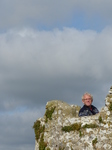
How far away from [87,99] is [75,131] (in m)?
1.89

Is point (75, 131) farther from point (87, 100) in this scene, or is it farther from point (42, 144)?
point (42, 144)

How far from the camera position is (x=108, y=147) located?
20547mm

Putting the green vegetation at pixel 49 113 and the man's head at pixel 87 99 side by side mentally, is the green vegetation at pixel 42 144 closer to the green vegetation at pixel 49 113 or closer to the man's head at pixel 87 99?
the green vegetation at pixel 49 113

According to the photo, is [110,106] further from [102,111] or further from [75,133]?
[75,133]

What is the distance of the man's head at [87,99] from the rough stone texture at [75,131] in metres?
0.97

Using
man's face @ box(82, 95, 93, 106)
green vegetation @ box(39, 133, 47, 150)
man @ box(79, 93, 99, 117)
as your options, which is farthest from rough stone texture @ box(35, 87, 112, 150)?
man's face @ box(82, 95, 93, 106)

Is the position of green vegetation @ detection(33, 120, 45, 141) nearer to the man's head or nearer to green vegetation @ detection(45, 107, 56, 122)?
green vegetation @ detection(45, 107, 56, 122)

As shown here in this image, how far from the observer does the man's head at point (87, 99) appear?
72.4 ft

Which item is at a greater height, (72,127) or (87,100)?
(87,100)

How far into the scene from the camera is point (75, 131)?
21.6 meters

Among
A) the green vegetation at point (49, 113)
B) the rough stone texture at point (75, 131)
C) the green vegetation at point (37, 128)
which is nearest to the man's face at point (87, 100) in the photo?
the rough stone texture at point (75, 131)

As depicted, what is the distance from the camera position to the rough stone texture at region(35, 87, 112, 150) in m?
20.8

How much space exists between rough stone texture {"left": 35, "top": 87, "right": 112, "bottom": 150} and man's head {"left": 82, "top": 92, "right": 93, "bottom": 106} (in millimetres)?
973

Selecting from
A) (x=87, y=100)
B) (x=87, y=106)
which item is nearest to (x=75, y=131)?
(x=87, y=106)
